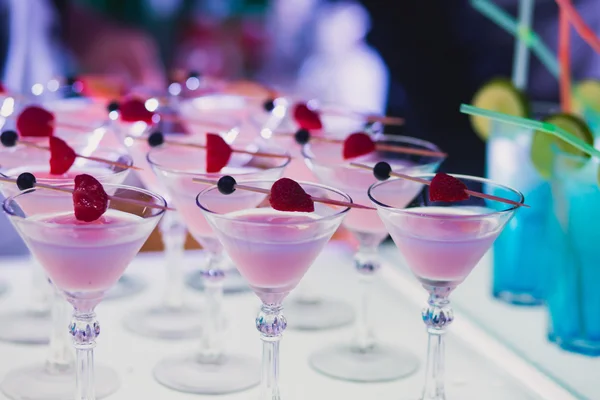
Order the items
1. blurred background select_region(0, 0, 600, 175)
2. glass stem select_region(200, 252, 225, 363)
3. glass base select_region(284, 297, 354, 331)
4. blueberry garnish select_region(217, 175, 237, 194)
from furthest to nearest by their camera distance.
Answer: blurred background select_region(0, 0, 600, 175)
glass base select_region(284, 297, 354, 331)
glass stem select_region(200, 252, 225, 363)
blueberry garnish select_region(217, 175, 237, 194)

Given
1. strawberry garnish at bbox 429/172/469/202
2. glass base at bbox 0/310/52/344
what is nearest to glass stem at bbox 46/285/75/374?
glass base at bbox 0/310/52/344

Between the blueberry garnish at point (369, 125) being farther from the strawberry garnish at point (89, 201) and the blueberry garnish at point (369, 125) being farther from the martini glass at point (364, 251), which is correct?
the strawberry garnish at point (89, 201)

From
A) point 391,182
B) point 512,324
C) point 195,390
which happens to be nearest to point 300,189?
point 391,182

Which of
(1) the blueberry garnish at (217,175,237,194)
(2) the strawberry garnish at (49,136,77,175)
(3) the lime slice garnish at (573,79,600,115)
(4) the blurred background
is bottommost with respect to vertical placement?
(1) the blueberry garnish at (217,175,237,194)

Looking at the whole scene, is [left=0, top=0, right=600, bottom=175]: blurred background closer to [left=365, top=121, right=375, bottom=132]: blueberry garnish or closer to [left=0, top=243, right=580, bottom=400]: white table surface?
[left=365, top=121, right=375, bottom=132]: blueberry garnish

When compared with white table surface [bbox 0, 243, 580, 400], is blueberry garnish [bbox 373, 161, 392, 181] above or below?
above

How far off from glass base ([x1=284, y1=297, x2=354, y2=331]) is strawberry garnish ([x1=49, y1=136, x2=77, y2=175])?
64 centimetres

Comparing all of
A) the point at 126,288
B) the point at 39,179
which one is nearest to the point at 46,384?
the point at 39,179

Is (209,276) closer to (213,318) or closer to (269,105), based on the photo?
(213,318)

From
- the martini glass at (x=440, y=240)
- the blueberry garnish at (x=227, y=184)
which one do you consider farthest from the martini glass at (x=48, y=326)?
the martini glass at (x=440, y=240)

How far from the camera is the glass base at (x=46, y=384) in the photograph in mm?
1653

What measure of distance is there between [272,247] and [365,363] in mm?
503

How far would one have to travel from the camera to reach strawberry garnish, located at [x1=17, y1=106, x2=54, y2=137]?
195 cm

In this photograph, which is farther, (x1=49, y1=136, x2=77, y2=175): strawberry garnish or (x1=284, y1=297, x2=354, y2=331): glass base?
(x1=284, y1=297, x2=354, y2=331): glass base
